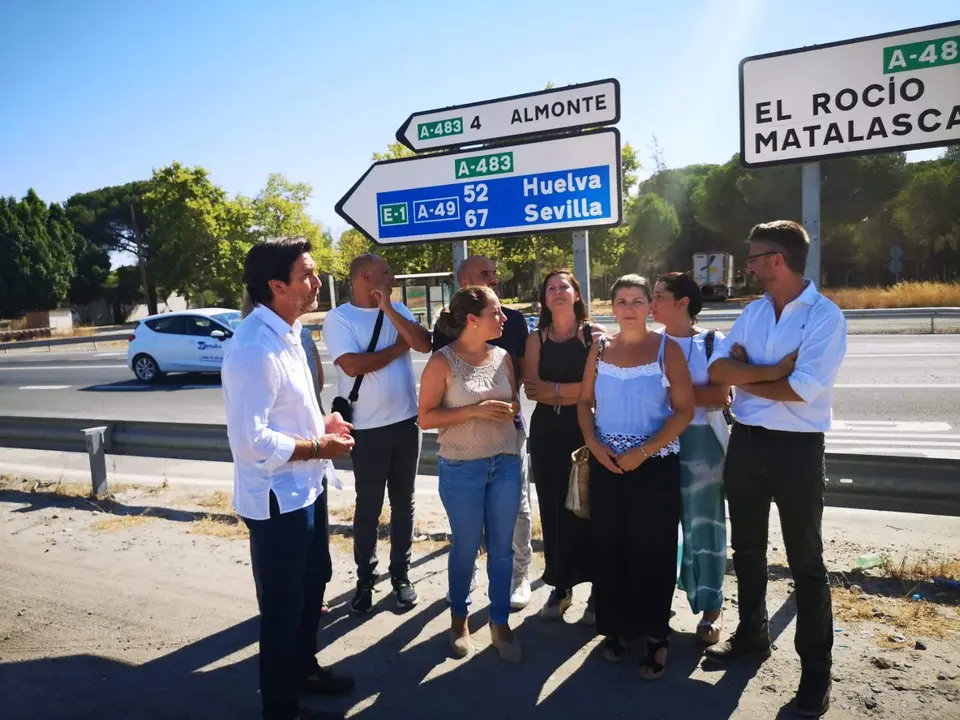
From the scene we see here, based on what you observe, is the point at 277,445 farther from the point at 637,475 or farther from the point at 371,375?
the point at 637,475

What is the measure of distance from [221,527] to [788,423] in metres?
4.13

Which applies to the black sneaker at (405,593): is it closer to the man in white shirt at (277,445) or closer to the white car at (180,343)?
the man in white shirt at (277,445)

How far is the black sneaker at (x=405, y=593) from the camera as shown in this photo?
4008 mm

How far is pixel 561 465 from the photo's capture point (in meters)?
3.85

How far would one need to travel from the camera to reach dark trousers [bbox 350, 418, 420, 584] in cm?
403

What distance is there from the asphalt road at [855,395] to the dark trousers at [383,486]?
536 cm

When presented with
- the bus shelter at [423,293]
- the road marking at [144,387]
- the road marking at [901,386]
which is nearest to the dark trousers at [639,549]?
the road marking at [901,386]

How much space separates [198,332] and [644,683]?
47.1 feet

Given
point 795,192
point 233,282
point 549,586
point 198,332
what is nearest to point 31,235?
point 233,282

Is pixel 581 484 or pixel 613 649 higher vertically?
pixel 581 484

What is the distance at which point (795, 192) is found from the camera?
137ft

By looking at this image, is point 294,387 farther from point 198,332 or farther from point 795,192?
point 795,192

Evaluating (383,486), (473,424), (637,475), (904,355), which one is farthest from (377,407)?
(904,355)

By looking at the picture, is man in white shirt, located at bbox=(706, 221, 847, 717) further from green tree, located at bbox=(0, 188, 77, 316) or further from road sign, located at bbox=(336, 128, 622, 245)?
green tree, located at bbox=(0, 188, 77, 316)
